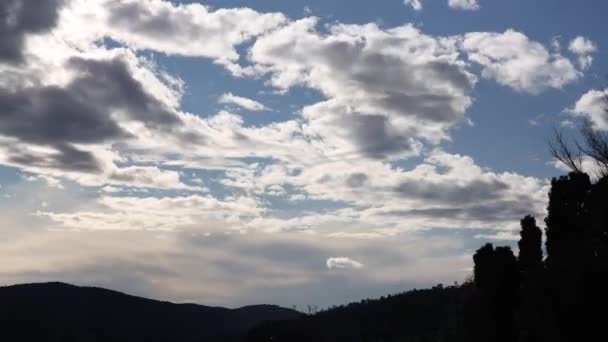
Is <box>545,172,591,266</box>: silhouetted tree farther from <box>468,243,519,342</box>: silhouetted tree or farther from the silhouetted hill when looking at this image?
the silhouetted hill

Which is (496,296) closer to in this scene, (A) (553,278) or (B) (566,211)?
(B) (566,211)

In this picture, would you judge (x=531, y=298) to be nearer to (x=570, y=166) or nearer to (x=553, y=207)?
(x=553, y=207)

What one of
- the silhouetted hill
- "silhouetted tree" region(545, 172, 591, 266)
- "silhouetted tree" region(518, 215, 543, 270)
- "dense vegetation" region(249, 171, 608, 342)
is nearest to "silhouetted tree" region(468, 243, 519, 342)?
"dense vegetation" region(249, 171, 608, 342)

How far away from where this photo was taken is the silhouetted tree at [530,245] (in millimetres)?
47281

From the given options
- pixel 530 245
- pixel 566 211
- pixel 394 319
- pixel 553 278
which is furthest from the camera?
pixel 394 319

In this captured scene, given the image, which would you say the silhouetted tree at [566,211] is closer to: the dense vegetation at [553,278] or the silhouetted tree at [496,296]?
the dense vegetation at [553,278]

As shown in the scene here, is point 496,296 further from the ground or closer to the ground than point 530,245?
closer to the ground

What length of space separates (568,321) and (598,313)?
1364 mm

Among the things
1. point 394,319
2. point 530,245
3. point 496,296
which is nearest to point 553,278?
point 496,296

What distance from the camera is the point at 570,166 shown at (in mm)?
46031

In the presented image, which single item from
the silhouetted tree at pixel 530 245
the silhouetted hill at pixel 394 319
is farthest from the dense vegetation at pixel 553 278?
the silhouetted hill at pixel 394 319

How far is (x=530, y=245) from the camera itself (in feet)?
156

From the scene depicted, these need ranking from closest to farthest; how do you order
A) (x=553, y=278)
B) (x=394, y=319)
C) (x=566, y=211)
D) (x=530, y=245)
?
(x=553, y=278) < (x=566, y=211) < (x=530, y=245) < (x=394, y=319)

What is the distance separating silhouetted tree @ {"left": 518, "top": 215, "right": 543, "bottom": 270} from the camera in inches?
1861
